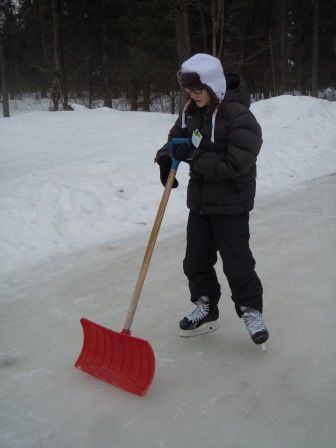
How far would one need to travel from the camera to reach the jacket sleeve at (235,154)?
2361 mm

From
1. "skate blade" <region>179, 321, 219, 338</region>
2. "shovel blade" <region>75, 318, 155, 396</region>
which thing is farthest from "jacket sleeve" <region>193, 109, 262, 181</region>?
"skate blade" <region>179, 321, 219, 338</region>

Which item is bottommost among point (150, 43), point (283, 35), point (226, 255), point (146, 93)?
point (226, 255)

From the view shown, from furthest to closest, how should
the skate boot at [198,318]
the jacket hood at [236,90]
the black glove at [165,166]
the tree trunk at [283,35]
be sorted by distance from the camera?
the tree trunk at [283,35] < the skate boot at [198,318] < the black glove at [165,166] < the jacket hood at [236,90]

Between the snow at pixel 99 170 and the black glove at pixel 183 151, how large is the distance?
202cm

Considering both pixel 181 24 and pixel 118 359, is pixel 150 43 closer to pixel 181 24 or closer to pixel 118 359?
pixel 181 24

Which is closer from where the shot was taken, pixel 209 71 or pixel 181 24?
pixel 209 71

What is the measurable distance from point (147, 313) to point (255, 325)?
83cm

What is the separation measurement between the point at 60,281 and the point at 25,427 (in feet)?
5.45

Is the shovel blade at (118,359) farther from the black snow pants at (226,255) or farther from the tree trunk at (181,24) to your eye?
the tree trunk at (181,24)

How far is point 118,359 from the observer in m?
2.46

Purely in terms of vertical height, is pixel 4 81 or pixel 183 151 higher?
pixel 4 81

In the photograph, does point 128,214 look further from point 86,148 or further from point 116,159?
point 86,148

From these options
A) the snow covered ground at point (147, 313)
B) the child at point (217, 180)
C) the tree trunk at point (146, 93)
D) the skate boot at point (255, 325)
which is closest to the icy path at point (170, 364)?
the snow covered ground at point (147, 313)

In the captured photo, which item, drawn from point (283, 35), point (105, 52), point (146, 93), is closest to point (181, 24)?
point (105, 52)
